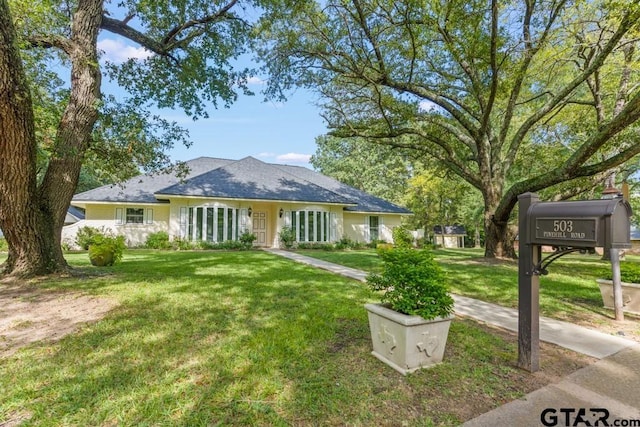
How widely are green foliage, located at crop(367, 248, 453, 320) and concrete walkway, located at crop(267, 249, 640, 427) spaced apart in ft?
2.82

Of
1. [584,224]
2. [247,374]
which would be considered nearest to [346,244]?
[247,374]

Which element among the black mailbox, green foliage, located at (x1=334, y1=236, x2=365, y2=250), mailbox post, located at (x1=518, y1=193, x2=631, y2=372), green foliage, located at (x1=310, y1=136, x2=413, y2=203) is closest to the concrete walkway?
mailbox post, located at (x1=518, y1=193, x2=631, y2=372)

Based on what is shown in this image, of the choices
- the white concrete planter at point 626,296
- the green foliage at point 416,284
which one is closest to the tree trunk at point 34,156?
the green foliage at point 416,284

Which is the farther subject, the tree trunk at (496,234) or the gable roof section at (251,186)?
the gable roof section at (251,186)

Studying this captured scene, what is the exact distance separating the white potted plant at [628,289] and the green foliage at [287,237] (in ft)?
43.3

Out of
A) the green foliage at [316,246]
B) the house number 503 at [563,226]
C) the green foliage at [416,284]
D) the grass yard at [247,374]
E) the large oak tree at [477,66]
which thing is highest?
the large oak tree at [477,66]

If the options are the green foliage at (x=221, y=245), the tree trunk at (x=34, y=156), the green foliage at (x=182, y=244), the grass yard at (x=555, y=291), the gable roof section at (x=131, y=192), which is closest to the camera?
the grass yard at (x=555, y=291)

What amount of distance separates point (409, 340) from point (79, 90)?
8.21 meters

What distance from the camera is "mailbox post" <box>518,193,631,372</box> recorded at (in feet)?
7.78

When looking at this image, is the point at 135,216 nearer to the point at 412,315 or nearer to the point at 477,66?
the point at 477,66

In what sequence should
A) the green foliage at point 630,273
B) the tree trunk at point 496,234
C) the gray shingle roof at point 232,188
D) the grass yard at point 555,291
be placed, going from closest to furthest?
the grass yard at point 555,291
the green foliage at point 630,273
the tree trunk at point 496,234
the gray shingle roof at point 232,188

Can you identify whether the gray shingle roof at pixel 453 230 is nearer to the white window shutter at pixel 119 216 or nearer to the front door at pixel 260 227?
the front door at pixel 260 227

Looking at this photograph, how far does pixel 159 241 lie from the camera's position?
1592 cm

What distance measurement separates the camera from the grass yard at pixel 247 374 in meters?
2.25
